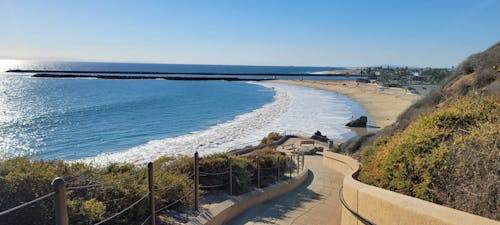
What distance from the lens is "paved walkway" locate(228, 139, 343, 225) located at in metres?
7.04

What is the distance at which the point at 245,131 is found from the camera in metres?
34.6

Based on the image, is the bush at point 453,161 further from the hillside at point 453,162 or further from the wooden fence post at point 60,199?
the wooden fence post at point 60,199

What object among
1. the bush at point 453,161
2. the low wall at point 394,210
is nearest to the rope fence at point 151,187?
the low wall at point 394,210

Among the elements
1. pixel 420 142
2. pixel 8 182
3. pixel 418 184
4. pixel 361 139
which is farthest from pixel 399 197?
pixel 361 139

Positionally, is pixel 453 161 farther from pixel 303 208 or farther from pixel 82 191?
pixel 82 191

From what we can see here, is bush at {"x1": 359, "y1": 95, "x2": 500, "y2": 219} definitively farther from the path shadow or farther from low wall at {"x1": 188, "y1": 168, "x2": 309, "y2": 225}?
low wall at {"x1": 188, "y1": 168, "x2": 309, "y2": 225}

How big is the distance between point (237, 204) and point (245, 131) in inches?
1077

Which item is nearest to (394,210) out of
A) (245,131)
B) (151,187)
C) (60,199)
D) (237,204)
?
(151,187)

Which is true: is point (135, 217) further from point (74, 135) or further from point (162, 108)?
point (162, 108)

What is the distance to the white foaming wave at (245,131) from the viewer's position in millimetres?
24917

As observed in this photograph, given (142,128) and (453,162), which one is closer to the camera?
(453,162)

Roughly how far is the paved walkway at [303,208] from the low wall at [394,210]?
1.84 m

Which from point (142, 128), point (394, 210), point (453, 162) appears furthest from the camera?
point (142, 128)

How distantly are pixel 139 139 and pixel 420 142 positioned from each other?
1082 inches
